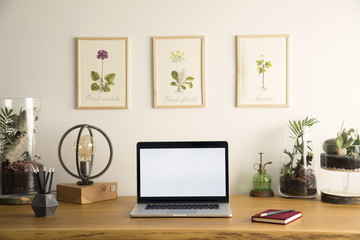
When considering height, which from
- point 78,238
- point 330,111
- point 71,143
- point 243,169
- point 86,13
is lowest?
point 78,238

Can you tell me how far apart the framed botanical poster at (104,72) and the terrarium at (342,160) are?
3.44ft

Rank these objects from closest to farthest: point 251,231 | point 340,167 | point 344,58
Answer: point 251,231 < point 340,167 < point 344,58

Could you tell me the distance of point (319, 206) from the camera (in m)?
1.92

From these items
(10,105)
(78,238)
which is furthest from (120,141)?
(78,238)

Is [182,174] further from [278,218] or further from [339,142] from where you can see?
[339,142]

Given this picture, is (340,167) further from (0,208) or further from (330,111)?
(0,208)

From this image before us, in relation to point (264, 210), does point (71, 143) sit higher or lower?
higher

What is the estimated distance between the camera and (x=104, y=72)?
226 cm

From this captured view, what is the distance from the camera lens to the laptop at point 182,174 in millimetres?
1940

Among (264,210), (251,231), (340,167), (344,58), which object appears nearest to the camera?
(251,231)

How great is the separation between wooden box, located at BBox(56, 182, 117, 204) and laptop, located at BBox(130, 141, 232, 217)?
0.76 ft

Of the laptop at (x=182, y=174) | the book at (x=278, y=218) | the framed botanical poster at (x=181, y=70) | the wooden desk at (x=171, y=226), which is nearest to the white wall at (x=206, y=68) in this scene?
the framed botanical poster at (x=181, y=70)

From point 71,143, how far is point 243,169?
925 millimetres

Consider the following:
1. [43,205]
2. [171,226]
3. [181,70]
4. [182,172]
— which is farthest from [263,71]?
[43,205]
